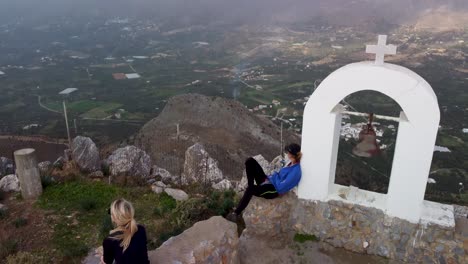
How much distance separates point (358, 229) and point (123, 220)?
3472mm

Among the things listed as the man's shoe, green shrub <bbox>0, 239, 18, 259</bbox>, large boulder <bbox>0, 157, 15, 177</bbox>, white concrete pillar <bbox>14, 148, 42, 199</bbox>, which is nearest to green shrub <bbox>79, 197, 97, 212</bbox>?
white concrete pillar <bbox>14, 148, 42, 199</bbox>

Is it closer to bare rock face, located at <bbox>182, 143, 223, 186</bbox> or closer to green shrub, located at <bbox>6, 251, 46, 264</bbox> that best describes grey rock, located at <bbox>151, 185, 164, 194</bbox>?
bare rock face, located at <bbox>182, 143, 223, 186</bbox>

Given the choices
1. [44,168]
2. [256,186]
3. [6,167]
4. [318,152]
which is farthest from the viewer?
[6,167]

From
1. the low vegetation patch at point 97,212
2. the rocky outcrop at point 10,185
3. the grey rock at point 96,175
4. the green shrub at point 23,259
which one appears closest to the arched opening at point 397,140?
the low vegetation patch at point 97,212

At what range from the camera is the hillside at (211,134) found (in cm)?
1919

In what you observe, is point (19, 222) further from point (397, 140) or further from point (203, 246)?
point (397, 140)

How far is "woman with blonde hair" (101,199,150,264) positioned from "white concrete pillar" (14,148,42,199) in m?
4.78

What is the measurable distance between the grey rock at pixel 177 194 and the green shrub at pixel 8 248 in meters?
3.37

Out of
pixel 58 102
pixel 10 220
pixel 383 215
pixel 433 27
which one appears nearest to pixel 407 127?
pixel 383 215

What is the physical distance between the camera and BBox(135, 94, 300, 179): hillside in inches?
755

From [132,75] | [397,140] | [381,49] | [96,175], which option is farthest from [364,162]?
[132,75]

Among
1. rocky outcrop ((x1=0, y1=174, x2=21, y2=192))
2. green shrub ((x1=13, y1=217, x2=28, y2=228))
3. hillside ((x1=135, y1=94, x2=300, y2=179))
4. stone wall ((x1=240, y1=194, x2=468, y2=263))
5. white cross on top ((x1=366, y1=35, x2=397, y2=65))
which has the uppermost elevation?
white cross on top ((x1=366, y1=35, x2=397, y2=65))

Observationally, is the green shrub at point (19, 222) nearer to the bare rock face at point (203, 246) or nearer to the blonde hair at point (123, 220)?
the bare rock face at point (203, 246)

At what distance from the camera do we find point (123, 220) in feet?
12.9
